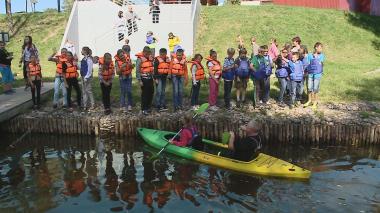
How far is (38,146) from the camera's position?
42.6ft

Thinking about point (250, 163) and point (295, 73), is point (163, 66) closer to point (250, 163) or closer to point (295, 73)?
point (295, 73)

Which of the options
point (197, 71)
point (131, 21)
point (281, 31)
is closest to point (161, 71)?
point (197, 71)

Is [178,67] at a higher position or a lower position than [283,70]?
higher

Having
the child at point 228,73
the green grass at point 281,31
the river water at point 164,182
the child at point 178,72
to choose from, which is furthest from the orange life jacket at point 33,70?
the green grass at point 281,31

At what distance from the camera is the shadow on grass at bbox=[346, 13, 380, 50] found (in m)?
30.6

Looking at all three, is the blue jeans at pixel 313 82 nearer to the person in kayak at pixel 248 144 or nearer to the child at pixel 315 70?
the child at pixel 315 70

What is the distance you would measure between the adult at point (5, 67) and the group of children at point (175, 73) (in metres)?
2.09

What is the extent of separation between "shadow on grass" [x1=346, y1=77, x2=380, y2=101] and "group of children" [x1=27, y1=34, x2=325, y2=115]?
8.69 ft

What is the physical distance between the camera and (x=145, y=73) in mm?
13711

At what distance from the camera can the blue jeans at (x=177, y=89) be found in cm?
1414

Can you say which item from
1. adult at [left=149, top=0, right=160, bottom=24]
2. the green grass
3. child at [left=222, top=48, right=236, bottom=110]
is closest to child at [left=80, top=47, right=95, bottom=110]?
child at [left=222, top=48, right=236, bottom=110]

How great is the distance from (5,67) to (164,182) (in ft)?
29.8

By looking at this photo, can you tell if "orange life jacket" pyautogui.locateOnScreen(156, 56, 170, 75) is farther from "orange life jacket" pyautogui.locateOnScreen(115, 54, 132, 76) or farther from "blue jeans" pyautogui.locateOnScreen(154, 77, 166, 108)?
"orange life jacket" pyautogui.locateOnScreen(115, 54, 132, 76)

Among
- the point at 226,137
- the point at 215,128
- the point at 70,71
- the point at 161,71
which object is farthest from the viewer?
the point at 70,71
